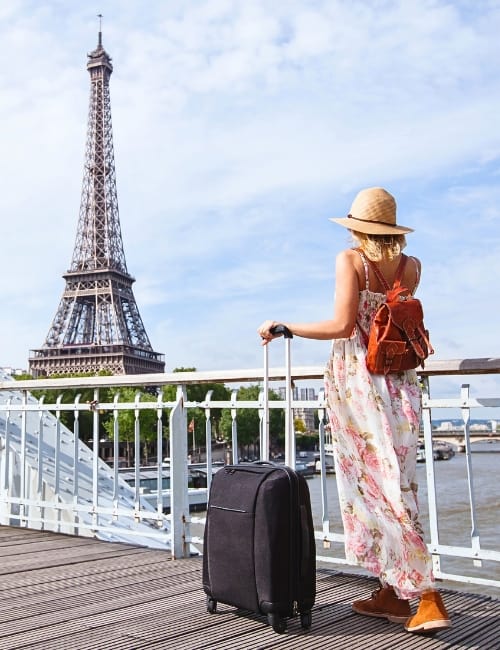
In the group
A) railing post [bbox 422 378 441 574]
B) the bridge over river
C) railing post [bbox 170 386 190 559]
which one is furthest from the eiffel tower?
railing post [bbox 422 378 441 574]

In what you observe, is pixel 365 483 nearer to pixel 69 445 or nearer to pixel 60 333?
pixel 69 445

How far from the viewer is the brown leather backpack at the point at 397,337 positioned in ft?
8.67

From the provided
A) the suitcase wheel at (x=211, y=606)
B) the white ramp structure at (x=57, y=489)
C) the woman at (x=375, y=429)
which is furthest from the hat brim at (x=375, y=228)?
the white ramp structure at (x=57, y=489)

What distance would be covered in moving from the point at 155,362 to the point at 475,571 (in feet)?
188

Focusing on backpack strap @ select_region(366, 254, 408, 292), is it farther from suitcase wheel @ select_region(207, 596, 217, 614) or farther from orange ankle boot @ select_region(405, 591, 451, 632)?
suitcase wheel @ select_region(207, 596, 217, 614)

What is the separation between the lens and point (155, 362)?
217 ft

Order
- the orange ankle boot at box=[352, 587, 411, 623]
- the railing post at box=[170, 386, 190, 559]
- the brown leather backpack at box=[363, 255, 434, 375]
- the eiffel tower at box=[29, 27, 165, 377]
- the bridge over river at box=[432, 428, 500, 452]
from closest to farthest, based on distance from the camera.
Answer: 1. the brown leather backpack at box=[363, 255, 434, 375]
2. the orange ankle boot at box=[352, 587, 411, 623]
3. the railing post at box=[170, 386, 190, 559]
4. the bridge over river at box=[432, 428, 500, 452]
5. the eiffel tower at box=[29, 27, 165, 377]

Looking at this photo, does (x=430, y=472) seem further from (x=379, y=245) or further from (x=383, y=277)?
(x=379, y=245)

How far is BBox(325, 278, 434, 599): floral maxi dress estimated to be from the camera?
2.65 metres

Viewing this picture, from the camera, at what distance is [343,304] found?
8.89ft

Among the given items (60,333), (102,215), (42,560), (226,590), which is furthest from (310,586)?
(102,215)

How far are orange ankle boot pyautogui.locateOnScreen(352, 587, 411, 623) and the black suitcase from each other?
314mm

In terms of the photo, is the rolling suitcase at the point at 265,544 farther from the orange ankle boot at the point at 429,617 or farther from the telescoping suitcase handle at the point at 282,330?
the telescoping suitcase handle at the point at 282,330

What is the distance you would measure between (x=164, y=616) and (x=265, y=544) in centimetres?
68
